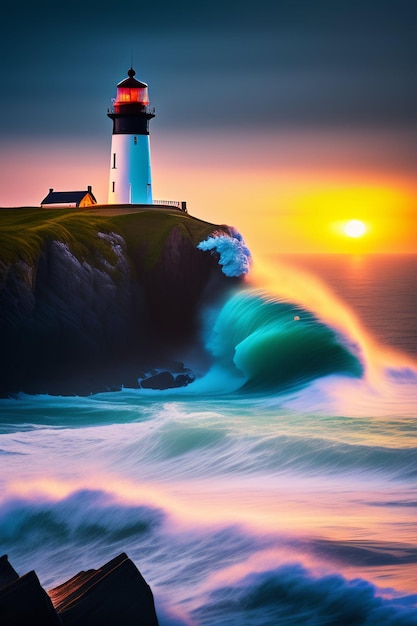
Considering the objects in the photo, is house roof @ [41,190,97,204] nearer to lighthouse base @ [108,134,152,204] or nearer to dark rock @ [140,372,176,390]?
lighthouse base @ [108,134,152,204]

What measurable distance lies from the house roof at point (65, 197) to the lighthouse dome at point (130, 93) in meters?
8.84

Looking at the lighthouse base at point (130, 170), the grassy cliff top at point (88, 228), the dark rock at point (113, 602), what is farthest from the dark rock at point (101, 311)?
the dark rock at point (113, 602)

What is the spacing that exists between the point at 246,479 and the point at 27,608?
12.2m

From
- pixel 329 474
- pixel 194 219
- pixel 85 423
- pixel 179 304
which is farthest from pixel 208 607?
pixel 194 219

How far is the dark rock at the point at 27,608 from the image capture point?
48.0 ft

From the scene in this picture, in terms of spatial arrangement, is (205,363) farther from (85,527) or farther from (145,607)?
(145,607)

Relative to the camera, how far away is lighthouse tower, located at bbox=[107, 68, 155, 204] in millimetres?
63062

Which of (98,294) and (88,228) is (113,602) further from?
(88,228)

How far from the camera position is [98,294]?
46.7 metres

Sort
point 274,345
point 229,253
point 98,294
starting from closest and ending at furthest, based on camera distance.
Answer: point 274,345
point 98,294
point 229,253

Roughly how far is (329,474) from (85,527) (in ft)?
23.8

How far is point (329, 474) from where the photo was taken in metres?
26.4

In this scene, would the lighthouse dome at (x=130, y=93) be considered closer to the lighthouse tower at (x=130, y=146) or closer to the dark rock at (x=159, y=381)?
the lighthouse tower at (x=130, y=146)

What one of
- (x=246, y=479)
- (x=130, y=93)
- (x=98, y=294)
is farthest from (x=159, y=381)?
(x=130, y=93)
